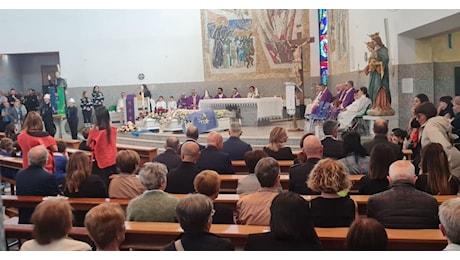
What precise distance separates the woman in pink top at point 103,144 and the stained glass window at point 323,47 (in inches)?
478

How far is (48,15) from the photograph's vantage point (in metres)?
18.3

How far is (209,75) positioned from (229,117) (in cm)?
609

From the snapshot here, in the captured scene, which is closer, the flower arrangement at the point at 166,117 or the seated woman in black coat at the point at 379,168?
the seated woman in black coat at the point at 379,168

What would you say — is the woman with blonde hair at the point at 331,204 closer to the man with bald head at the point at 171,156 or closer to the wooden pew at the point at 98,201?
the wooden pew at the point at 98,201

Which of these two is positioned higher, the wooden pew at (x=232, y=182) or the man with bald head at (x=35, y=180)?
the man with bald head at (x=35, y=180)

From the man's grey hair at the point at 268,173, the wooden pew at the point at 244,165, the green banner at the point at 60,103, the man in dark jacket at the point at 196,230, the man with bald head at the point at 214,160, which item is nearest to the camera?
the man in dark jacket at the point at 196,230

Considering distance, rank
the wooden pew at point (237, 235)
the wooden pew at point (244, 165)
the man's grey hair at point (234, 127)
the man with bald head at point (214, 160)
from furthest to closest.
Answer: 1. the man's grey hair at point (234, 127)
2. the wooden pew at point (244, 165)
3. the man with bald head at point (214, 160)
4. the wooden pew at point (237, 235)

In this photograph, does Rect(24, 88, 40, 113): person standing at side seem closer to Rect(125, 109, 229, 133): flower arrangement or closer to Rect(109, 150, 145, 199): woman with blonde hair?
Rect(125, 109, 229, 133): flower arrangement

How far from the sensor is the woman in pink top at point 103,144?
20.3 feet

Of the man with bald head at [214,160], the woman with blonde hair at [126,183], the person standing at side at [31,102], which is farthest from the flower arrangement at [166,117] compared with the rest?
the woman with blonde hair at [126,183]

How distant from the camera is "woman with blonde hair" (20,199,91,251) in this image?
9.17ft

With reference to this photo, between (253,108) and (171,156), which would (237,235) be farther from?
(253,108)

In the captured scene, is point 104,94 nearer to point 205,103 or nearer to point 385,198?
point 205,103

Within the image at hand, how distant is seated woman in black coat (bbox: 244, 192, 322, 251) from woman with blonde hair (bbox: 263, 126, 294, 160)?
311 cm
